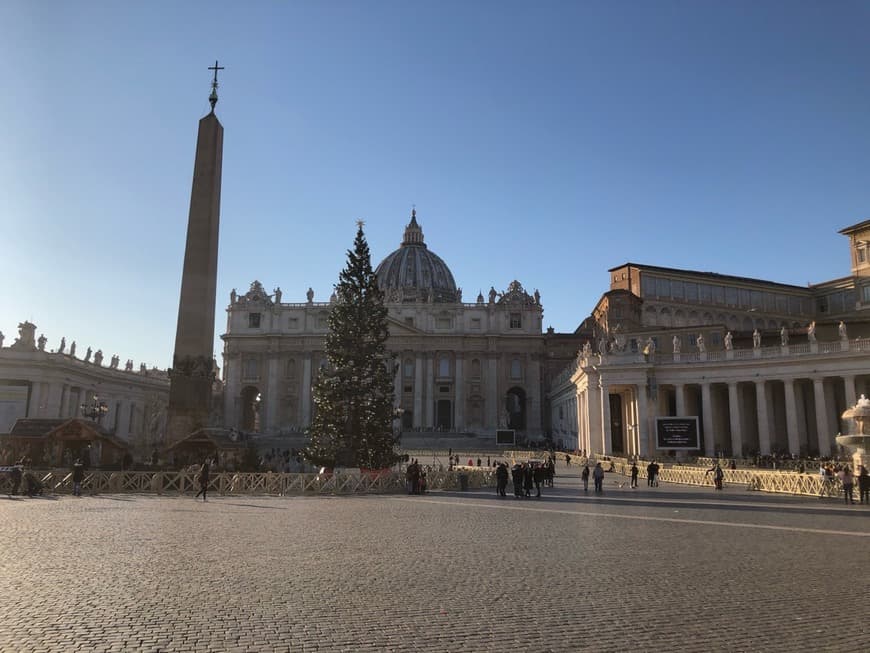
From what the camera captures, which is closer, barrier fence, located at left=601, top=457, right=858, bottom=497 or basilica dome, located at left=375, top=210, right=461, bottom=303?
barrier fence, located at left=601, top=457, right=858, bottom=497

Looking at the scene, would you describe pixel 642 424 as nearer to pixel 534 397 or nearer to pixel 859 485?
pixel 859 485

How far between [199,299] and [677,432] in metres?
23.0

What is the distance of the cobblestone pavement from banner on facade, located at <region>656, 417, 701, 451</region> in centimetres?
1674

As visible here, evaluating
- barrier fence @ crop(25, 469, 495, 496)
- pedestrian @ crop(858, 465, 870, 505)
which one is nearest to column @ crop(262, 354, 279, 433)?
barrier fence @ crop(25, 469, 495, 496)

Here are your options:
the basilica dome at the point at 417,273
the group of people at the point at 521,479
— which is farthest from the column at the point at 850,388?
the basilica dome at the point at 417,273

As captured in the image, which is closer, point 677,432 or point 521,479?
point 521,479

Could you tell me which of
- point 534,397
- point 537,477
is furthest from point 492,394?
point 537,477

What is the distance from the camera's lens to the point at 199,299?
2244 centimetres

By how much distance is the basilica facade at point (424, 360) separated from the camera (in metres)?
88.5

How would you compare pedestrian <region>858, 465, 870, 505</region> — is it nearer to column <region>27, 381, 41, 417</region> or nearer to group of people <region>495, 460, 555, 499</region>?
group of people <region>495, 460, 555, 499</region>

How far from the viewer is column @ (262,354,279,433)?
8738cm

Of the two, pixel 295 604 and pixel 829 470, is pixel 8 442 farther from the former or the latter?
pixel 829 470

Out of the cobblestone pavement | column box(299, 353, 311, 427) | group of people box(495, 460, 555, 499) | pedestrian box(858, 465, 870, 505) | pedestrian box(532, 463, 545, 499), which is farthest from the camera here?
column box(299, 353, 311, 427)

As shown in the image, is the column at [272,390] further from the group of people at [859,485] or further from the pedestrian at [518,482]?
the group of people at [859,485]
